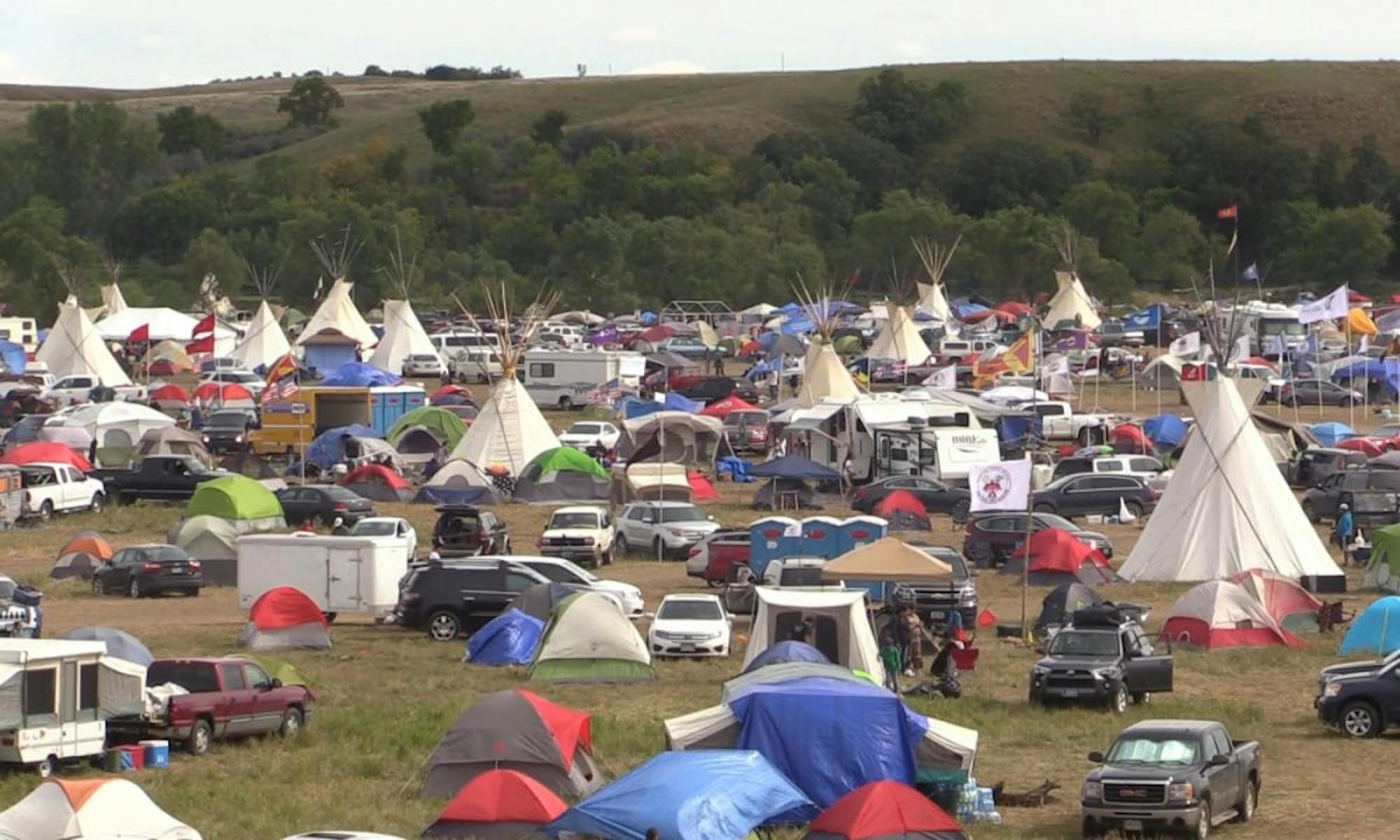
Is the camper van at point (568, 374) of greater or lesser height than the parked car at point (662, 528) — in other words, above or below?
above

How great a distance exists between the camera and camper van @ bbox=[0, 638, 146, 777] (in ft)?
67.1

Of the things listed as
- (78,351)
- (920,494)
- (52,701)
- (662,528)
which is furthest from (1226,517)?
(78,351)

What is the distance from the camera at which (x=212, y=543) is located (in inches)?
1427

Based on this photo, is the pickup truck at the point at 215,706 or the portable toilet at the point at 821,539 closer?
the pickup truck at the point at 215,706

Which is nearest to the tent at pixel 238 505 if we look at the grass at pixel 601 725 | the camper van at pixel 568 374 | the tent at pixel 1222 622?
the grass at pixel 601 725

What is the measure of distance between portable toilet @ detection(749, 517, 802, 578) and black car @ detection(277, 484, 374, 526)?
9350mm

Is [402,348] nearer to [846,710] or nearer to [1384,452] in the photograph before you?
[1384,452]

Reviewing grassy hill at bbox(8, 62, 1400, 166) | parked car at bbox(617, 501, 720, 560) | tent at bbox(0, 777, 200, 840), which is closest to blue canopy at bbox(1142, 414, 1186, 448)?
parked car at bbox(617, 501, 720, 560)

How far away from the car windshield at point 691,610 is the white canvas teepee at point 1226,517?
28.5 ft

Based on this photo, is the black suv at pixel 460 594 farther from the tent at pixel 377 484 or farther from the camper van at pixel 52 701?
the tent at pixel 377 484

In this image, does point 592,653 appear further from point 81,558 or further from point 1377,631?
point 81,558

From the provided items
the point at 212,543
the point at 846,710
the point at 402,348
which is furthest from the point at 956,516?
the point at 402,348

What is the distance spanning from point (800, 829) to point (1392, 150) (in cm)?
15105

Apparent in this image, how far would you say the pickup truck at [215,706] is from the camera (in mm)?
22094
